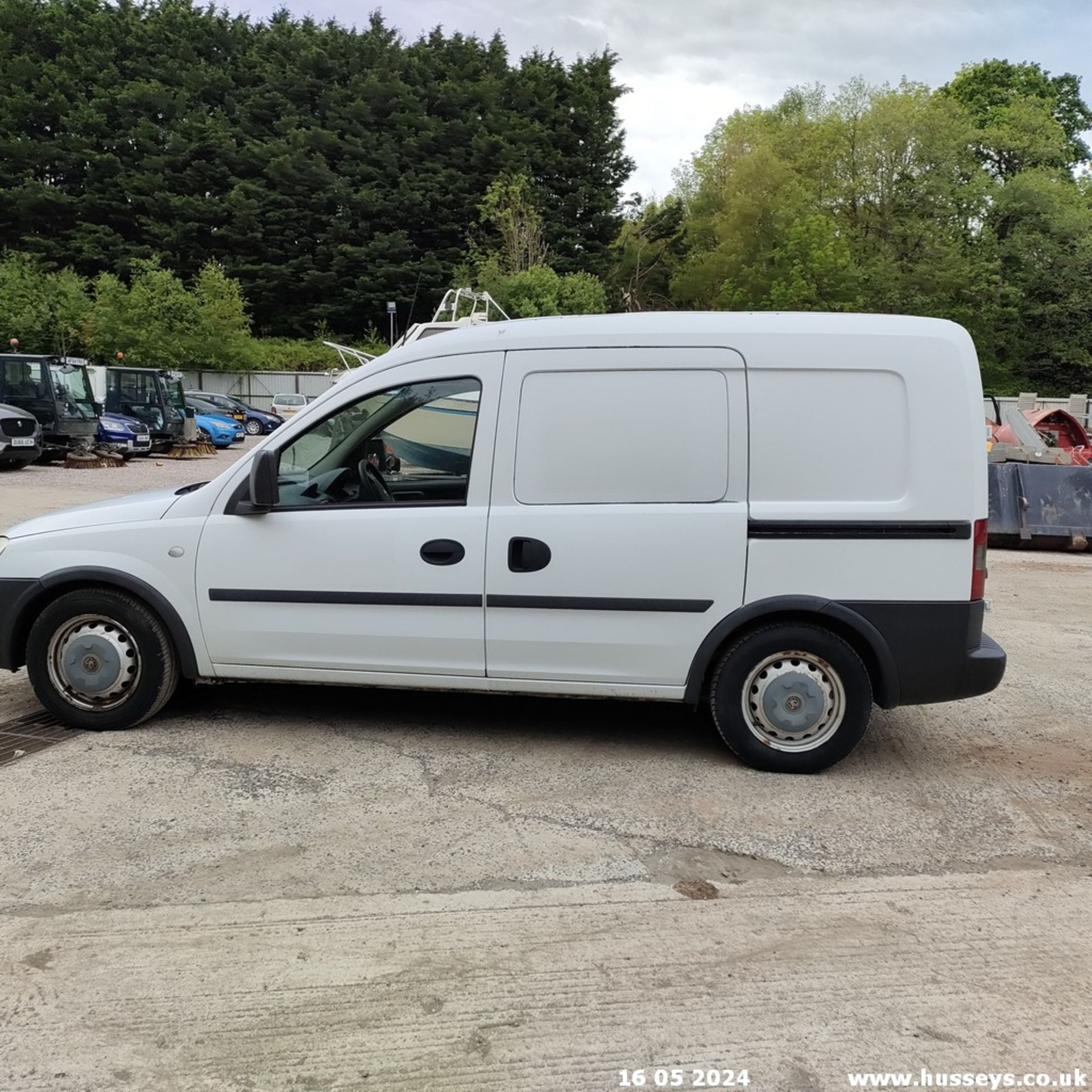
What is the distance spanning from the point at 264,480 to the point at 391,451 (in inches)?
25.1

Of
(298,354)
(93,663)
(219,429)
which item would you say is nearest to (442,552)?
(93,663)

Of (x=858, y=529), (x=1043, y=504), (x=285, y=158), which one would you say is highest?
(x=285, y=158)

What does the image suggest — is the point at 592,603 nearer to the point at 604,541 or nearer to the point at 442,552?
the point at 604,541

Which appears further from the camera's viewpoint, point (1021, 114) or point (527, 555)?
point (1021, 114)

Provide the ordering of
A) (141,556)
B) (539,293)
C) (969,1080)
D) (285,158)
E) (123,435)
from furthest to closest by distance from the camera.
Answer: (285,158), (539,293), (123,435), (141,556), (969,1080)

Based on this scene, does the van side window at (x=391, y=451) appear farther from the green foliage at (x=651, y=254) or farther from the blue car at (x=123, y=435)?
the green foliage at (x=651, y=254)

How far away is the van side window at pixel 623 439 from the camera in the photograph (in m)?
4.41

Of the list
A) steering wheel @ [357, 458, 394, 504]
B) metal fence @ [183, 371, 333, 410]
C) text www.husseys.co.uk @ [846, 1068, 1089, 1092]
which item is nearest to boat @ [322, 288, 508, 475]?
steering wheel @ [357, 458, 394, 504]

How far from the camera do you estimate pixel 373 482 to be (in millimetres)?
4836

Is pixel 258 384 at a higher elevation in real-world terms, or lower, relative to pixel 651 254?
lower

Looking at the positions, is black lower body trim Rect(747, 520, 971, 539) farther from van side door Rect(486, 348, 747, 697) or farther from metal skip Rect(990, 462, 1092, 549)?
metal skip Rect(990, 462, 1092, 549)

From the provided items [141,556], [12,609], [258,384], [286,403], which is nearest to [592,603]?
[141,556]

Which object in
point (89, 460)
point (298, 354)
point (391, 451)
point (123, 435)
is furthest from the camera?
point (298, 354)

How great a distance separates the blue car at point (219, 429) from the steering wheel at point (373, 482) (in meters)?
25.1
